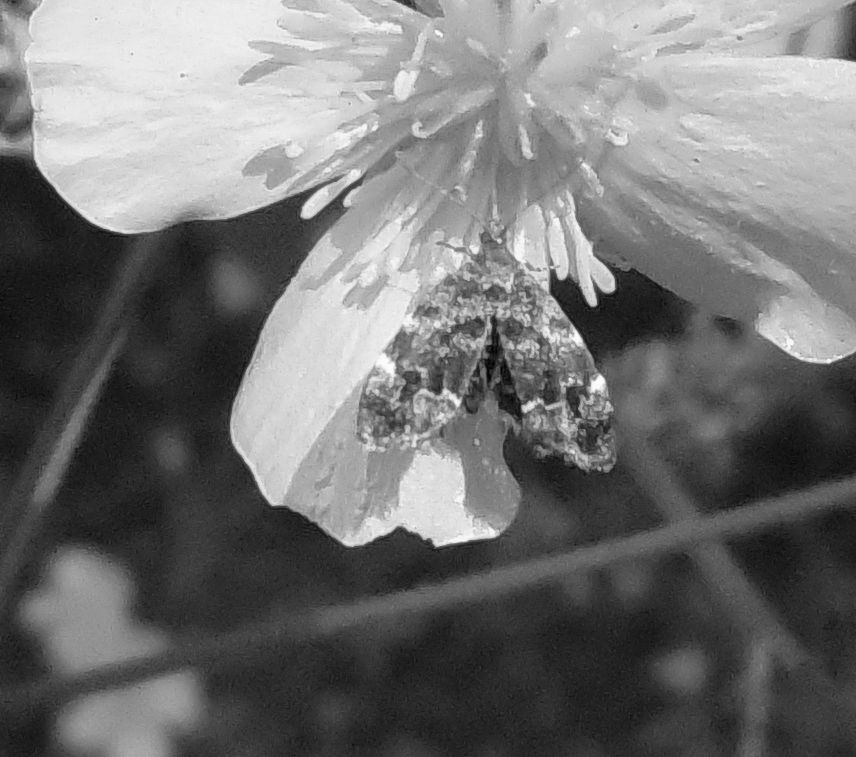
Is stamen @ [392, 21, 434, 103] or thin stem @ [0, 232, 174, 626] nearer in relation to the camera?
stamen @ [392, 21, 434, 103]

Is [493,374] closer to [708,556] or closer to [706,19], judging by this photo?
[706,19]

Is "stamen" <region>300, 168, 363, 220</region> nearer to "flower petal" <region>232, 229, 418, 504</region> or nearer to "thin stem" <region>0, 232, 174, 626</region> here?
"flower petal" <region>232, 229, 418, 504</region>

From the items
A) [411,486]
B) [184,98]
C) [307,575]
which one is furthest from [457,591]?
[307,575]

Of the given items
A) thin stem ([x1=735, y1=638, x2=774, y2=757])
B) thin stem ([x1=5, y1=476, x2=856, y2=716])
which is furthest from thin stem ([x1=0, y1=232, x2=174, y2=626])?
thin stem ([x1=735, y1=638, x2=774, y2=757])

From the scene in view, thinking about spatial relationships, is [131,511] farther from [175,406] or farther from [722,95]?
[722,95]

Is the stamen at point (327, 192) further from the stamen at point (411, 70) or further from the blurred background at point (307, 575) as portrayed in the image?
the blurred background at point (307, 575)

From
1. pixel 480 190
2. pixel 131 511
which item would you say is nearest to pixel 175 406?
pixel 131 511

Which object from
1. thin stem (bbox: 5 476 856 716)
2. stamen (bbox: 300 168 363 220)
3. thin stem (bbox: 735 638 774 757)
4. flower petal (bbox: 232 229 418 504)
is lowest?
thin stem (bbox: 735 638 774 757)
